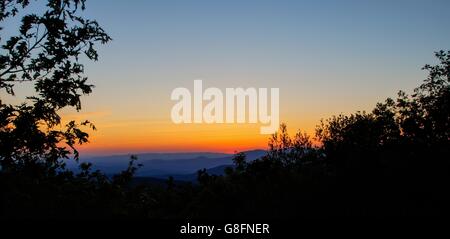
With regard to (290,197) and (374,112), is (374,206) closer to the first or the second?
(290,197)

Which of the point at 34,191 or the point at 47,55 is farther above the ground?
the point at 47,55

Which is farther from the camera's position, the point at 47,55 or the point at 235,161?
the point at 235,161

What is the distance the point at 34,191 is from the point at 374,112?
138 ft
